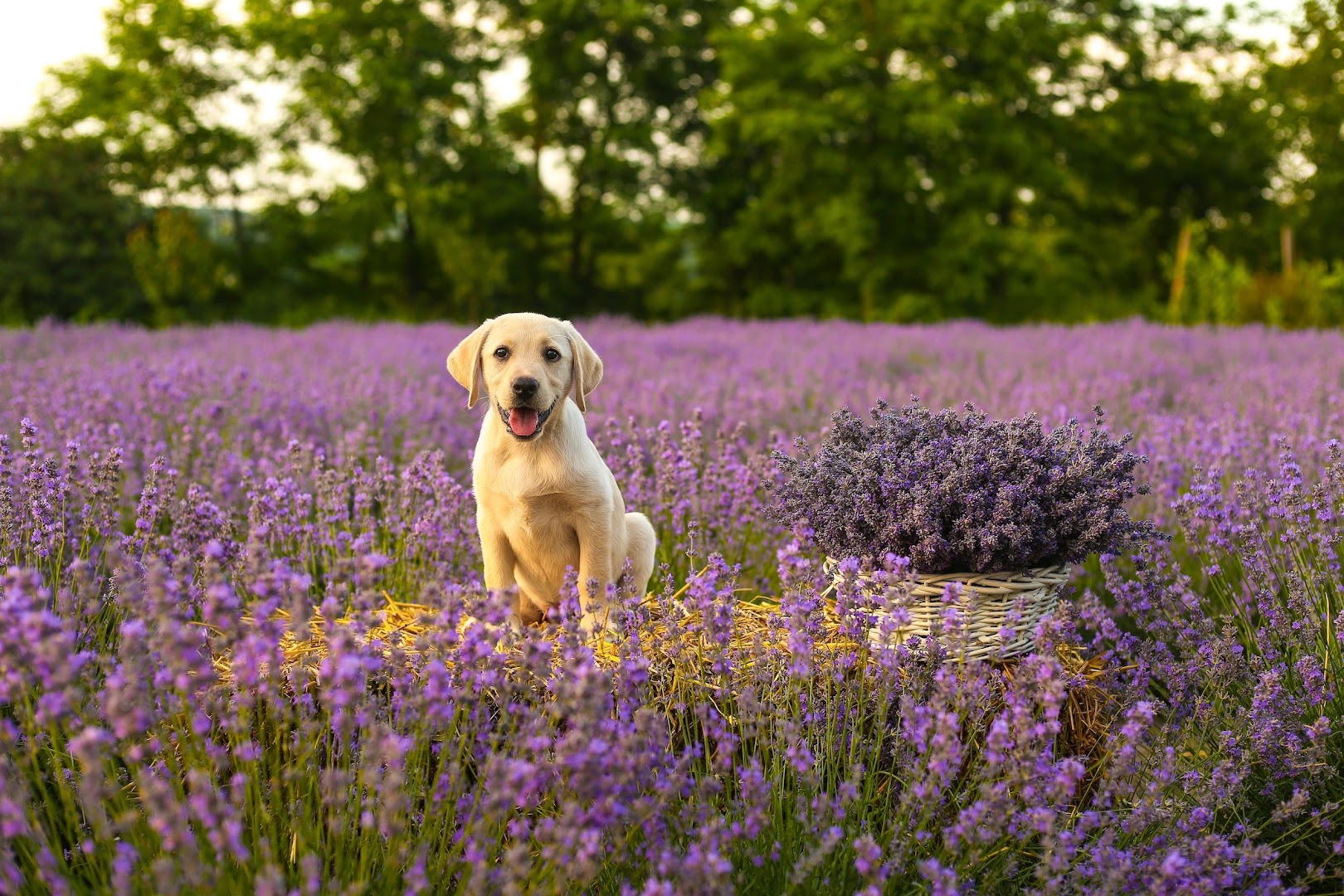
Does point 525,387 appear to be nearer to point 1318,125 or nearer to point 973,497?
point 973,497

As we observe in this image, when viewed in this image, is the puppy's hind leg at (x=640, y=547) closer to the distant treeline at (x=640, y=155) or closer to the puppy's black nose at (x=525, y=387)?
the puppy's black nose at (x=525, y=387)

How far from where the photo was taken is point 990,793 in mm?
1519

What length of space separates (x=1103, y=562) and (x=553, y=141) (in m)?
21.6

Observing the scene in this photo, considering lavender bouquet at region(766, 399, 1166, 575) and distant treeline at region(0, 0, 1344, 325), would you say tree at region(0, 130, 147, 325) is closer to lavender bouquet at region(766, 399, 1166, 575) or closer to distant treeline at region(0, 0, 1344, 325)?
distant treeline at region(0, 0, 1344, 325)

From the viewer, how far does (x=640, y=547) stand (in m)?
2.89

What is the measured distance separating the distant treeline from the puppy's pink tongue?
52.9 feet

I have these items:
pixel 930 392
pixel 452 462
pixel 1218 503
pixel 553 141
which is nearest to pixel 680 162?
pixel 553 141

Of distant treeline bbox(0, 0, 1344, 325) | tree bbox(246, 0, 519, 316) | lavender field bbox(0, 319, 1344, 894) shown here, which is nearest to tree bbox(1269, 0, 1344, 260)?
distant treeline bbox(0, 0, 1344, 325)

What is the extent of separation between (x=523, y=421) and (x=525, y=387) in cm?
10

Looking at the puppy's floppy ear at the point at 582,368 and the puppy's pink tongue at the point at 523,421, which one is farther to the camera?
the puppy's floppy ear at the point at 582,368

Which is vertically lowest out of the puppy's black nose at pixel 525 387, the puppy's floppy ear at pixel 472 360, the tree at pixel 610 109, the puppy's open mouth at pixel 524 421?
the puppy's open mouth at pixel 524 421

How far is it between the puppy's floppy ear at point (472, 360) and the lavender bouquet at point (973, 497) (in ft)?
2.94

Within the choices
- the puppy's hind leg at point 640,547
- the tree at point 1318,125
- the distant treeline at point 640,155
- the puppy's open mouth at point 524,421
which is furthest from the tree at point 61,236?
the tree at point 1318,125

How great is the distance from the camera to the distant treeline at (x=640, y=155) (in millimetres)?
19734
